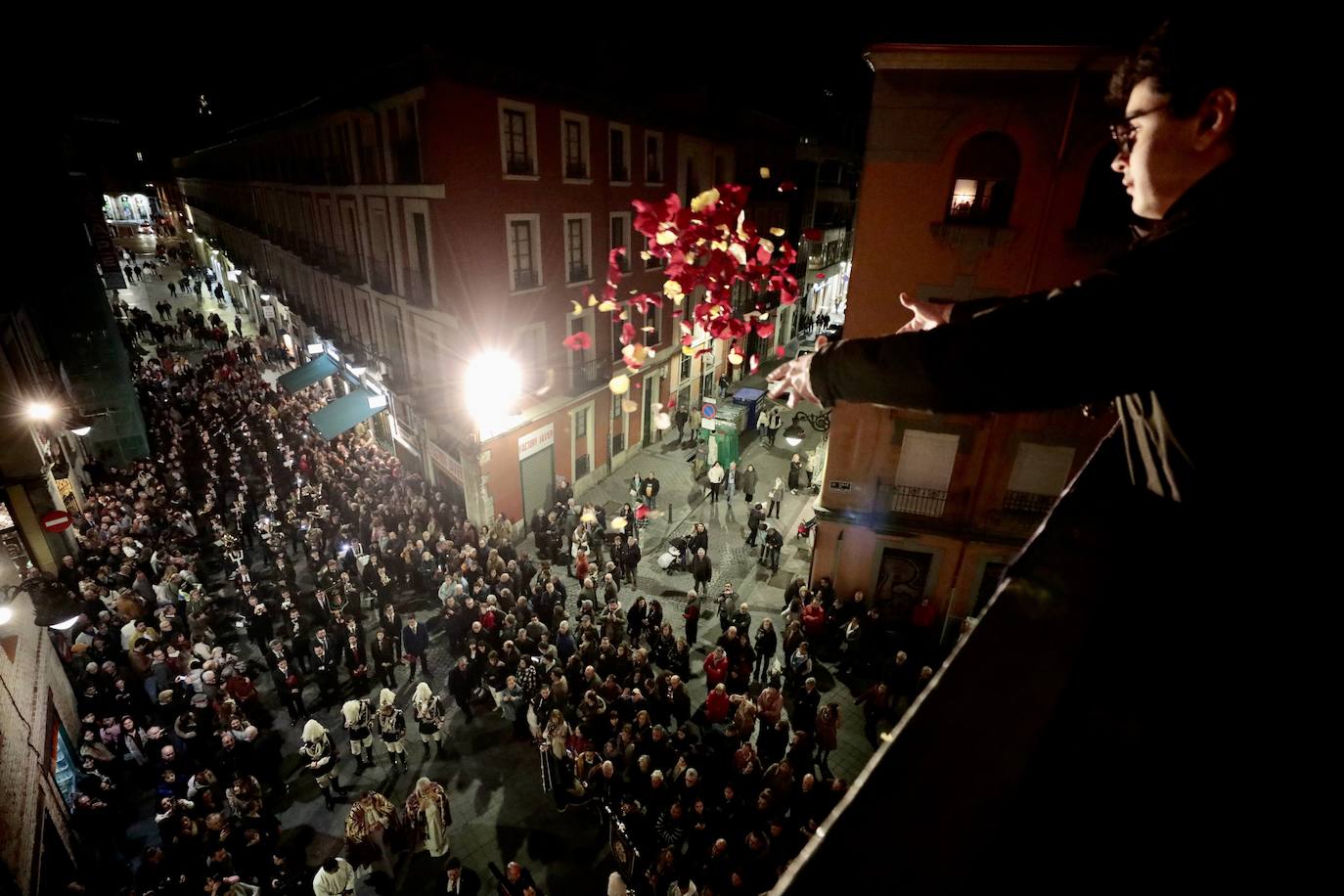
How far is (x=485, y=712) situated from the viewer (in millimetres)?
13219

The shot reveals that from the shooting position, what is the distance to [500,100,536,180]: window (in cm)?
Result: 1683

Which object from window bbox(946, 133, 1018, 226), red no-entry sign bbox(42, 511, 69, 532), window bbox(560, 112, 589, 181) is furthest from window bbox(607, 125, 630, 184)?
red no-entry sign bbox(42, 511, 69, 532)

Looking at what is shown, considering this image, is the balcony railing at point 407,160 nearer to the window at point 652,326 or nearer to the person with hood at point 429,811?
the window at point 652,326

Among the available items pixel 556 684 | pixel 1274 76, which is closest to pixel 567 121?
pixel 556 684

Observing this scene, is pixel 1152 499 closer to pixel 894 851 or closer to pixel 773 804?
pixel 894 851

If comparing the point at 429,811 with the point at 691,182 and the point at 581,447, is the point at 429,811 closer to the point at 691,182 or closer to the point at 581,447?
the point at 581,447

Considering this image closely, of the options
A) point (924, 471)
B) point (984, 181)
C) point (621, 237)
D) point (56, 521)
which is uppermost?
point (984, 181)

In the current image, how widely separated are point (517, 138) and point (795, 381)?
59.8ft

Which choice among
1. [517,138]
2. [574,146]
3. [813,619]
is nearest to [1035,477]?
[813,619]

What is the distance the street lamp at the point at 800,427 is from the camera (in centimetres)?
1835

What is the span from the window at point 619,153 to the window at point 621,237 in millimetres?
1185

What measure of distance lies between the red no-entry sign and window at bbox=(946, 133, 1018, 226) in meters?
21.5

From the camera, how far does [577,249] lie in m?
20.6

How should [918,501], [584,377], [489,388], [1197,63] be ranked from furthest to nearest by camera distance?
[584,377], [489,388], [918,501], [1197,63]
